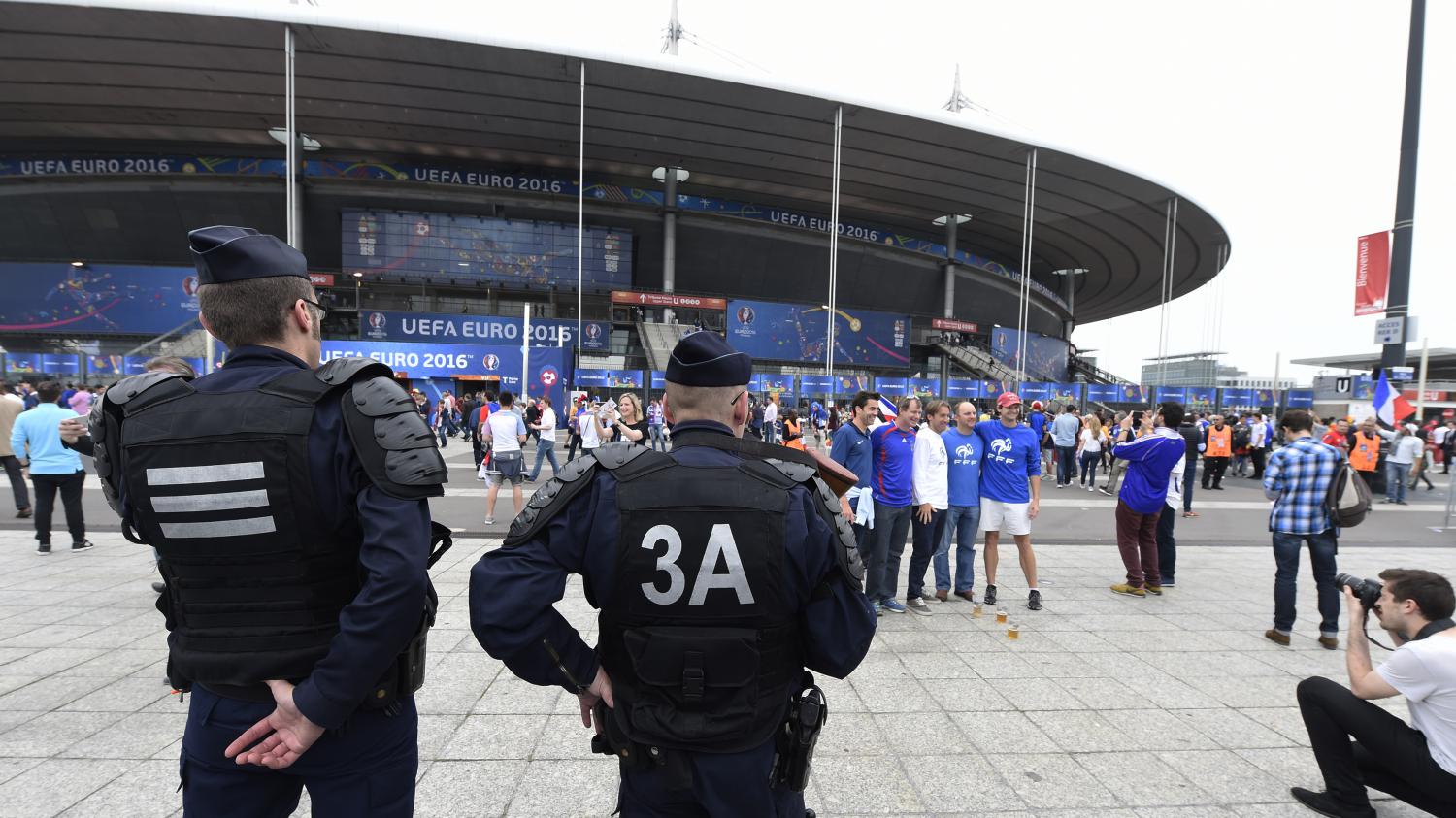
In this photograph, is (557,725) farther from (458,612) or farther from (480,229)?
(480,229)

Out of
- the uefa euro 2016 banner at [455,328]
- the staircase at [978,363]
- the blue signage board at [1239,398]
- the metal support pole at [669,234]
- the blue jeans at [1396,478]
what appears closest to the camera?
the blue jeans at [1396,478]

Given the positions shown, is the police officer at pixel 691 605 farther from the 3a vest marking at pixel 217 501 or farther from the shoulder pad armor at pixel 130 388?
the shoulder pad armor at pixel 130 388

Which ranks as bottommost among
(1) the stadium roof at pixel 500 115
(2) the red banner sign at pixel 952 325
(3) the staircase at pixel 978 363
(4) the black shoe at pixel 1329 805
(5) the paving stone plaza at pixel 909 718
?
(5) the paving stone plaza at pixel 909 718

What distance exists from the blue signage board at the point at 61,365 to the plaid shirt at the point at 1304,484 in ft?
111

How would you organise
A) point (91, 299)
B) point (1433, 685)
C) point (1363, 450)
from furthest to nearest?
point (91, 299), point (1363, 450), point (1433, 685)

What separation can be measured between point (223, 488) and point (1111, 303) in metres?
69.0

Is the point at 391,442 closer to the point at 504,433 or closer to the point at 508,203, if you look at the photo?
the point at 504,433

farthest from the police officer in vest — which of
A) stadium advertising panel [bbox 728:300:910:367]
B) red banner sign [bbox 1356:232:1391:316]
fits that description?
stadium advertising panel [bbox 728:300:910:367]

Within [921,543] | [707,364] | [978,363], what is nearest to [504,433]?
[921,543]

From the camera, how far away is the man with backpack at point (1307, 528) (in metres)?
4.77

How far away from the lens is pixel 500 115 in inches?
1078

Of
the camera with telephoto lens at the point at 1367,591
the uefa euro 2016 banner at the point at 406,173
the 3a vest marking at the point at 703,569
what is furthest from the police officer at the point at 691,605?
the uefa euro 2016 banner at the point at 406,173

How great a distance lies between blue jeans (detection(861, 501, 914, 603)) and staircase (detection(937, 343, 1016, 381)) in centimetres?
3514

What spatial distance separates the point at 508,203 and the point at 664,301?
10122 mm
